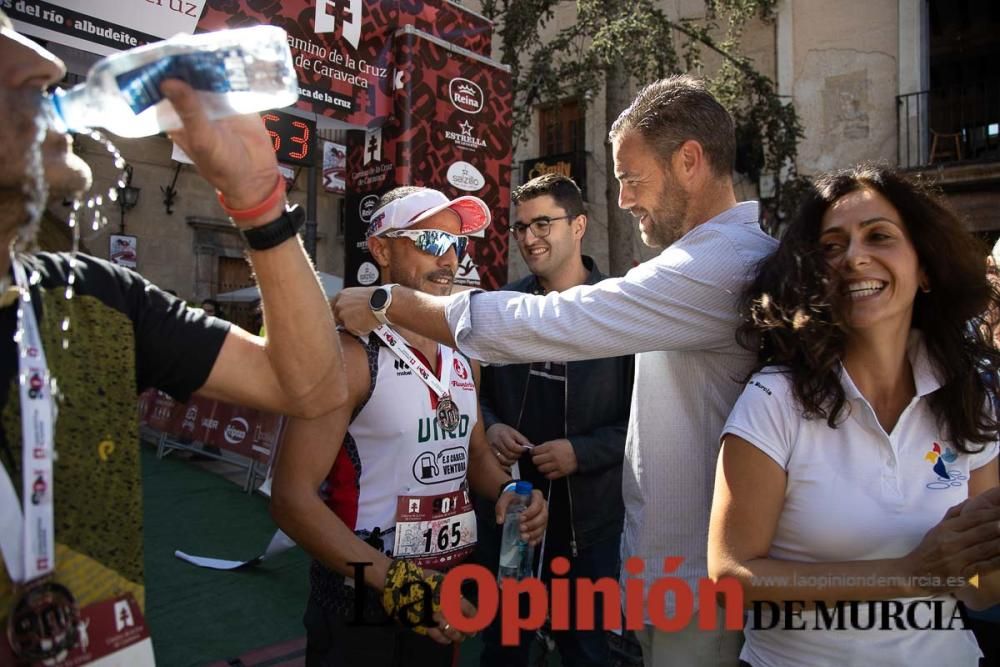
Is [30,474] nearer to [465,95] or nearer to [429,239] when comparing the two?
[429,239]

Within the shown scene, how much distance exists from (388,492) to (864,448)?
129 cm

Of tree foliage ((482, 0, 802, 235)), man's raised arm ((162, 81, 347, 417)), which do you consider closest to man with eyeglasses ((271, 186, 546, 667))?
man's raised arm ((162, 81, 347, 417))

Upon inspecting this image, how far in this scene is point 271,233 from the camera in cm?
127

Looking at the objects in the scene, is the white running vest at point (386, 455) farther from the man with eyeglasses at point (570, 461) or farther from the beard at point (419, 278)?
the man with eyeglasses at point (570, 461)

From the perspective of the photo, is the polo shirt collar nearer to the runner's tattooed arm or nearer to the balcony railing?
the runner's tattooed arm

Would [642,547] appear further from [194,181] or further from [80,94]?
[194,181]

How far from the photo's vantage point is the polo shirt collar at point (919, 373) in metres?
1.65

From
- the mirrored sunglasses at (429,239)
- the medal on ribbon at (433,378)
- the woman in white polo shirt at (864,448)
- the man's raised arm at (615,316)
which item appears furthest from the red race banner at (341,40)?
the woman in white polo shirt at (864,448)

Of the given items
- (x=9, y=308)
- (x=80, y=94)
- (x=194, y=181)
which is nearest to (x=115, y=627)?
(x=9, y=308)

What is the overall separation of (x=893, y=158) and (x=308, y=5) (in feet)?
33.7

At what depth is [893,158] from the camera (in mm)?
11336

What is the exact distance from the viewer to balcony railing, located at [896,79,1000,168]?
11.2m

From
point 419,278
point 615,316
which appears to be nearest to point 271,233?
point 615,316

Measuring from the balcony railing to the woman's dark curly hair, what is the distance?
11040mm
